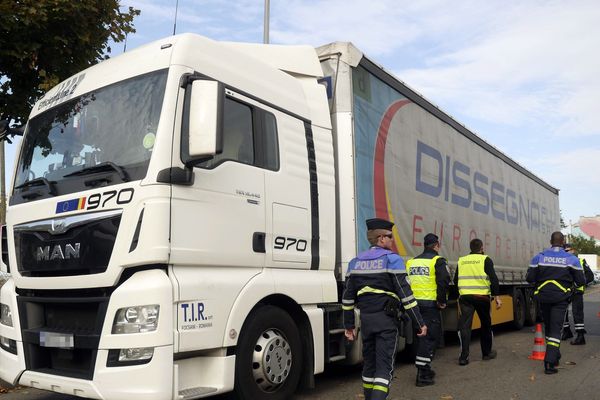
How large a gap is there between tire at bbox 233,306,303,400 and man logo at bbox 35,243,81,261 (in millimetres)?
1454

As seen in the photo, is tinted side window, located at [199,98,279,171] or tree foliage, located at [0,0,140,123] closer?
tinted side window, located at [199,98,279,171]

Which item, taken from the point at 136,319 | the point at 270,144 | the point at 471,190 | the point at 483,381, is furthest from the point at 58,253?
the point at 471,190

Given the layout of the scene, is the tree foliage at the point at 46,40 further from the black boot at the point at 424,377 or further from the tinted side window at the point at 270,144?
the black boot at the point at 424,377

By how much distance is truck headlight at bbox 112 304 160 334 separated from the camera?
3.95 metres

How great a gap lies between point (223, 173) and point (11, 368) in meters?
2.36

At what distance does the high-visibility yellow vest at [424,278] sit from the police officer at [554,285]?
5.11ft

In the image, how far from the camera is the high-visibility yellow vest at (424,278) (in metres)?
6.97

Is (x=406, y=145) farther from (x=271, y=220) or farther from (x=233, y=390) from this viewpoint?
(x=233, y=390)

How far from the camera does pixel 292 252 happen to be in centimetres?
531

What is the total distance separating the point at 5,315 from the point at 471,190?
749 centimetres

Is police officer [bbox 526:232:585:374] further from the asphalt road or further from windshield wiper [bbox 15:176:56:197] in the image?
windshield wiper [bbox 15:176:56:197]

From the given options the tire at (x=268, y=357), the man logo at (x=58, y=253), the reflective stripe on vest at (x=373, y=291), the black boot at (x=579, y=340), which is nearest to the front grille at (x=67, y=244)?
the man logo at (x=58, y=253)

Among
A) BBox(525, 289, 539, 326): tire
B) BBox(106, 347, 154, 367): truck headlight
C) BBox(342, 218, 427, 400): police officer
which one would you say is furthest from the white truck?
BBox(525, 289, 539, 326): tire

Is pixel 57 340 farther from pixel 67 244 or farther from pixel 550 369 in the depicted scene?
pixel 550 369
